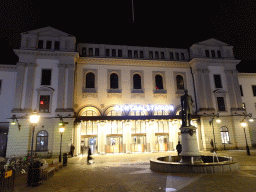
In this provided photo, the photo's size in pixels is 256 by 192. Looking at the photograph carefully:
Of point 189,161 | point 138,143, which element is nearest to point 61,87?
point 138,143

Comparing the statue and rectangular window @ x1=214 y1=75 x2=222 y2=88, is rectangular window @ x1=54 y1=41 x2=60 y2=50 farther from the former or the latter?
rectangular window @ x1=214 y1=75 x2=222 y2=88

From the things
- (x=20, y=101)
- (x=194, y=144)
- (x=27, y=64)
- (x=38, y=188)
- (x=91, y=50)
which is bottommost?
(x=38, y=188)

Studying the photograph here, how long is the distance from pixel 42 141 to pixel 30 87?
7.42 metres

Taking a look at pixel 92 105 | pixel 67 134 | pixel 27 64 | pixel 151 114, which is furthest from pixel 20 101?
pixel 151 114

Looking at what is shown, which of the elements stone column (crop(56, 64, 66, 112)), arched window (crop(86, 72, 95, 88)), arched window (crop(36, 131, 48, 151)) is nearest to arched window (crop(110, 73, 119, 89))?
arched window (crop(86, 72, 95, 88))

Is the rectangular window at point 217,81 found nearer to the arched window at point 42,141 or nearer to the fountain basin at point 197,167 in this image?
the fountain basin at point 197,167

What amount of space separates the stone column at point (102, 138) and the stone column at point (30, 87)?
952cm

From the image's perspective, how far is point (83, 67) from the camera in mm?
27578

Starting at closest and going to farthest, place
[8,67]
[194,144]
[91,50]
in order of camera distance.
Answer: [194,144] → [8,67] → [91,50]

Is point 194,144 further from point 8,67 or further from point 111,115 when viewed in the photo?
point 8,67

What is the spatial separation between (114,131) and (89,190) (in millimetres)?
18817

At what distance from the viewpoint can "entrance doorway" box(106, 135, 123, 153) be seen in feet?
85.3

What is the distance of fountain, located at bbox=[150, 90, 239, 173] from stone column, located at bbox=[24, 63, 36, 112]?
19089mm

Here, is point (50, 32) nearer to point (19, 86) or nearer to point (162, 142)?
point (19, 86)
